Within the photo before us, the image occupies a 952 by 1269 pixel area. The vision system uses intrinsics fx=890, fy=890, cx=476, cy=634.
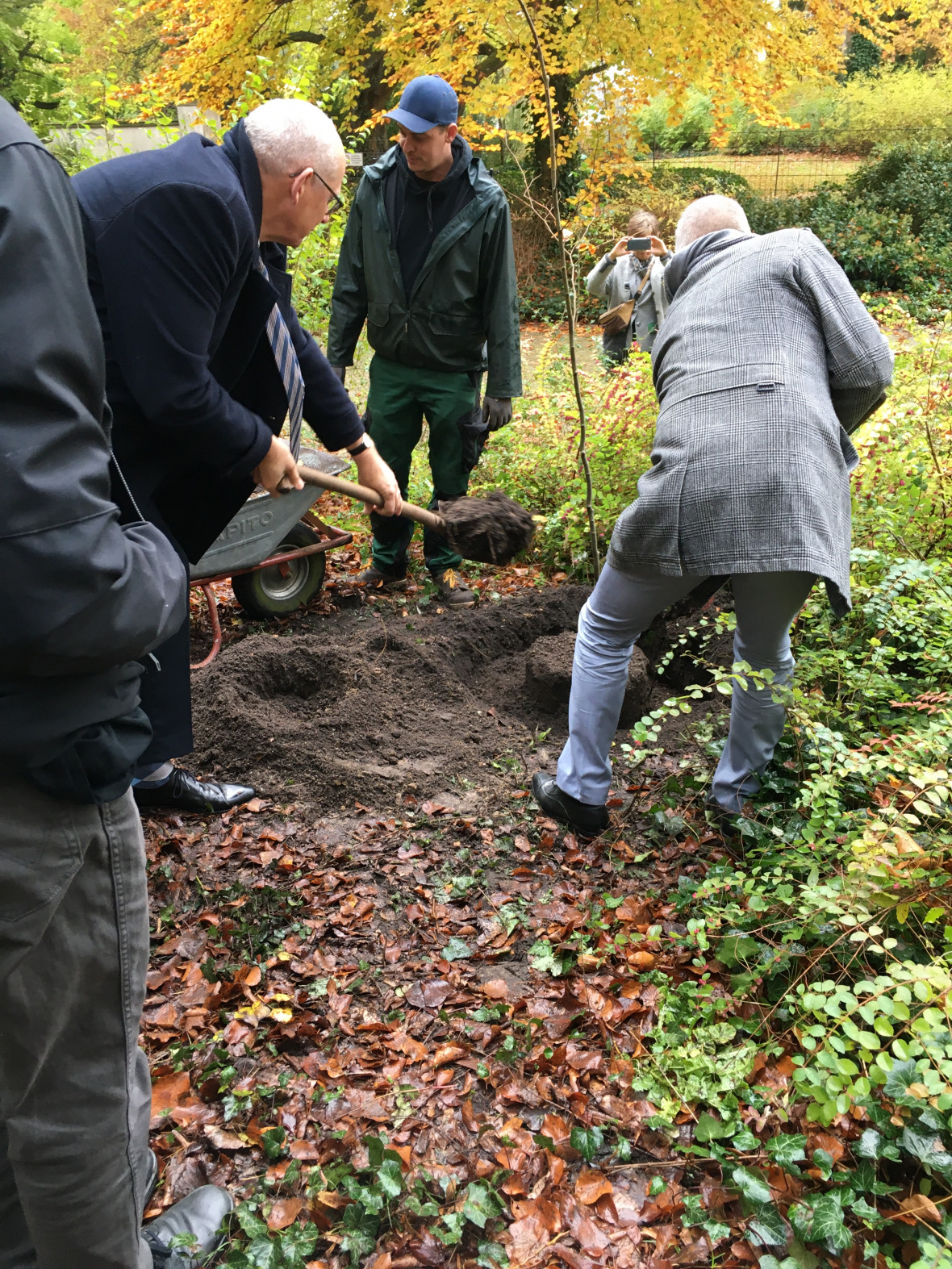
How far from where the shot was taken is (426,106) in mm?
4344

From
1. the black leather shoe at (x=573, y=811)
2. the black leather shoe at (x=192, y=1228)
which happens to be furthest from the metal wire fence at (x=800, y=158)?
the black leather shoe at (x=192, y=1228)

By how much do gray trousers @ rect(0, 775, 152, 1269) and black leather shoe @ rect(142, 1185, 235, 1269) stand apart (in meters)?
0.34

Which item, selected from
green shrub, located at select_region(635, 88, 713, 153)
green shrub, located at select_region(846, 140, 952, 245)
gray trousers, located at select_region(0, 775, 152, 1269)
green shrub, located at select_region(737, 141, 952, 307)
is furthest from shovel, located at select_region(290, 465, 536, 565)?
green shrub, located at select_region(635, 88, 713, 153)

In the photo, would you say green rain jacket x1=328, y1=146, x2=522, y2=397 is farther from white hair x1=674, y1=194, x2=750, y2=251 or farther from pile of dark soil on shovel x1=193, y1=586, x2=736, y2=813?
white hair x1=674, y1=194, x2=750, y2=251

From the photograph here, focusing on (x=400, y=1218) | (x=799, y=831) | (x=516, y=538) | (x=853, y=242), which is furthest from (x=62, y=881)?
(x=853, y=242)

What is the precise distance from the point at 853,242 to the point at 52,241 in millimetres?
18170

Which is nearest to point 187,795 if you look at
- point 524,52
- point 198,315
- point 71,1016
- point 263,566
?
point 263,566

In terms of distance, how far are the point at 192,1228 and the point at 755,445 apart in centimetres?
238

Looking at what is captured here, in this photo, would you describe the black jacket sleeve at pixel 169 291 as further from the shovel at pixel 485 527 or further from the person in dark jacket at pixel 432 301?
the person in dark jacket at pixel 432 301

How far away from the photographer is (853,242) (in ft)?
53.5

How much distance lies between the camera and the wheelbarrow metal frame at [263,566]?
170 inches

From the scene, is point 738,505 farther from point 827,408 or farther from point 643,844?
point 643,844

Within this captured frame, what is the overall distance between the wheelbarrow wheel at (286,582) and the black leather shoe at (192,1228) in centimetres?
325

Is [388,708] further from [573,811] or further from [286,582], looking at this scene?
[286,582]
